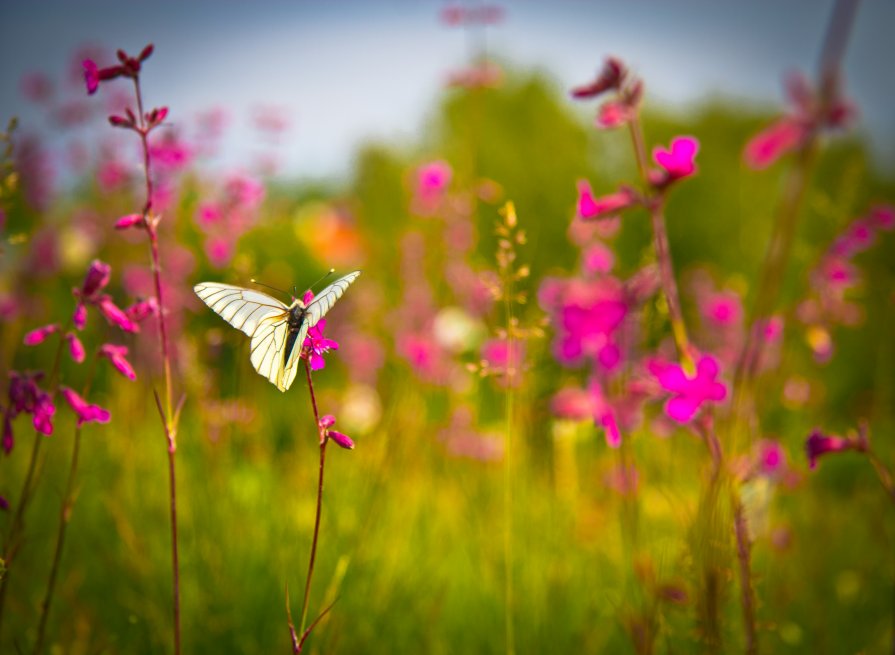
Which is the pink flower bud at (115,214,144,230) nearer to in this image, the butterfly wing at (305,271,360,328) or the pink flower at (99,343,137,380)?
the pink flower at (99,343,137,380)

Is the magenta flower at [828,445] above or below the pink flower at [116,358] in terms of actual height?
below

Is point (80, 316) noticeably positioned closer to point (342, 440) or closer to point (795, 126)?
point (342, 440)

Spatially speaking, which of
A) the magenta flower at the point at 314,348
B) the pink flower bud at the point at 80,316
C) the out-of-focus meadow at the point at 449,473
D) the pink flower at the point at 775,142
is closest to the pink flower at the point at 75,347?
the pink flower bud at the point at 80,316

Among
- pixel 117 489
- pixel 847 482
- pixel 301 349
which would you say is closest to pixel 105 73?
pixel 301 349

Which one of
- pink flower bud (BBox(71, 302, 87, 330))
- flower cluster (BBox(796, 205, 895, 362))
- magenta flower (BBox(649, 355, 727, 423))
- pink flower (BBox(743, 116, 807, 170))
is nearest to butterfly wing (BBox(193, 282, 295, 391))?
pink flower bud (BBox(71, 302, 87, 330))

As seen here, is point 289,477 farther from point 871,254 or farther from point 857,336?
point 871,254

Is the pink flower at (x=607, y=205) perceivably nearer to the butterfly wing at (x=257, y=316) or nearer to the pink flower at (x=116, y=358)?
the butterfly wing at (x=257, y=316)

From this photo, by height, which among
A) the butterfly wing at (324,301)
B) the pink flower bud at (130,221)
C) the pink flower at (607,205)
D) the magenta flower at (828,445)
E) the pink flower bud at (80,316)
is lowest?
the magenta flower at (828,445)
